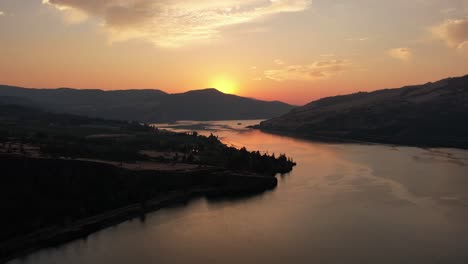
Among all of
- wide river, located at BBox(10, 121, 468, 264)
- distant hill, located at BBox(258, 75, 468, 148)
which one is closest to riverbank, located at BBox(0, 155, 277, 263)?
wide river, located at BBox(10, 121, 468, 264)

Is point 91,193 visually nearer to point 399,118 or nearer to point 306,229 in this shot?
point 306,229

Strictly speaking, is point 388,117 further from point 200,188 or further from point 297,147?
point 200,188

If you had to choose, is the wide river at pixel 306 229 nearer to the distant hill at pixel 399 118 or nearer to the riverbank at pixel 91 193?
the riverbank at pixel 91 193

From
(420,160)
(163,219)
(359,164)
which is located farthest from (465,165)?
(163,219)

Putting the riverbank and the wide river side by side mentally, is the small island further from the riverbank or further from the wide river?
the wide river

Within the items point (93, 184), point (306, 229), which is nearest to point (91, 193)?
point (93, 184)

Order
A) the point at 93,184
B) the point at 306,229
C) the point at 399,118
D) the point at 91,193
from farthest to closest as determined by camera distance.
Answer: the point at 399,118
the point at 93,184
the point at 91,193
the point at 306,229
